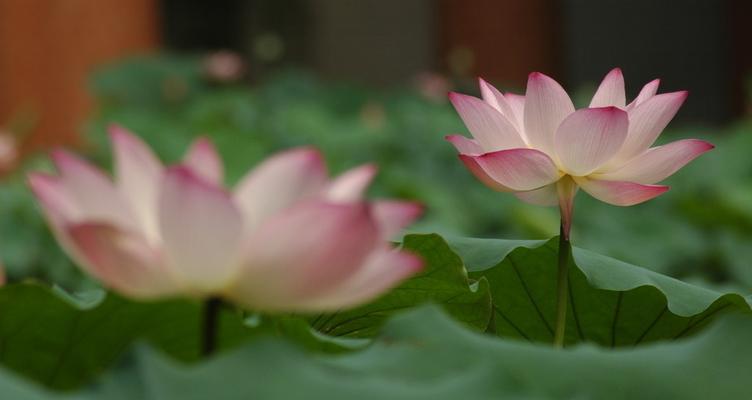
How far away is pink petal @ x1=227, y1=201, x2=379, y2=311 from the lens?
44cm

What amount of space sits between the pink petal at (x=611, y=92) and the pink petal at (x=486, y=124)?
0.05m

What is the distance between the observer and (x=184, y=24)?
6445mm

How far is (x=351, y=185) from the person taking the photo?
0.49 metres

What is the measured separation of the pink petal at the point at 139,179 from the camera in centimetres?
48

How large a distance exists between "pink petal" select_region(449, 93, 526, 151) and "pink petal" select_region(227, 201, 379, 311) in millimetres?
207

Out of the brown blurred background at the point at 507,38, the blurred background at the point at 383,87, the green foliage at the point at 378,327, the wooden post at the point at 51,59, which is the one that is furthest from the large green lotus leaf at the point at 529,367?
the brown blurred background at the point at 507,38

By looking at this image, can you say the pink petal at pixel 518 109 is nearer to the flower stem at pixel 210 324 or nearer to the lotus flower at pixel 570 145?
the lotus flower at pixel 570 145

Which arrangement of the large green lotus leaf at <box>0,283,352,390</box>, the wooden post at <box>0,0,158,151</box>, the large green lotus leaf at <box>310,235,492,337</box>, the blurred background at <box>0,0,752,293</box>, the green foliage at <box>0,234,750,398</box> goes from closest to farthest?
1. the green foliage at <box>0,234,750,398</box>
2. the large green lotus leaf at <box>0,283,352,390</box>
3. the large green lotus leaf at <box>310,235,492,337</box>
4. the blurred background at <box>0,0,752,293</box>
5. the wooden post at <box>0,0,158,151</box>

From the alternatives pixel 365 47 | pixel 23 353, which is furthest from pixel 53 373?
pixel 365 47

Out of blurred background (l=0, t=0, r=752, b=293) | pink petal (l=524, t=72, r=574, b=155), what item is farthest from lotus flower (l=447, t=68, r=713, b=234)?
blurred background (l=0, t=0, r=752, b=293)

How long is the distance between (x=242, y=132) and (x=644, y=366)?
2.59 metres

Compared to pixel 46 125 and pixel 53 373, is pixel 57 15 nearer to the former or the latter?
pixel 46 125

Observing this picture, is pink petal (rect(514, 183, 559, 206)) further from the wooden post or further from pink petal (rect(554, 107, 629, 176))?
the wooden post

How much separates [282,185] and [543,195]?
0.24m
